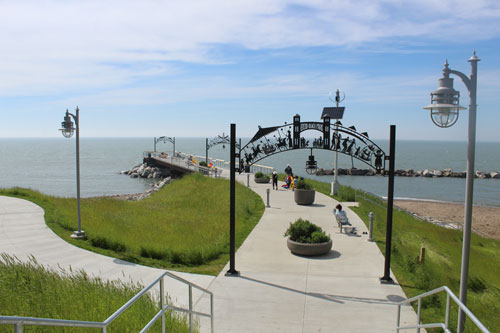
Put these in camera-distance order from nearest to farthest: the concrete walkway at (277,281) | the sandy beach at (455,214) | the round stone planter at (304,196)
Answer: the concrete walkway at (277,281) < the round stone planter at (304,196) < the sandy beach at (455,214)

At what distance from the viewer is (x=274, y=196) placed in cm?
2325

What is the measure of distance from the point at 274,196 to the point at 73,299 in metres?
18.0

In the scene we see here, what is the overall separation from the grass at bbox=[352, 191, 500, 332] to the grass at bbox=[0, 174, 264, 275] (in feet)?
16.2

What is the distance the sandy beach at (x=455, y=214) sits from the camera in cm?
2697

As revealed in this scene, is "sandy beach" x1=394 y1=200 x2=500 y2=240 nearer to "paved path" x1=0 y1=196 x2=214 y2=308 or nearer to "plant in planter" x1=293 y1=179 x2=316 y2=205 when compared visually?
"plant in planter" x1=293 y1=179 x2=316 y2=205

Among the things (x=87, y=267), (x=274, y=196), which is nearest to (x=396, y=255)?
(x=87, y=267)

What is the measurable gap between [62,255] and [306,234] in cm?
711

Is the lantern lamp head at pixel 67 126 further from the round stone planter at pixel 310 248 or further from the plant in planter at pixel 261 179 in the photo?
the plant in planter at pixel 261 179

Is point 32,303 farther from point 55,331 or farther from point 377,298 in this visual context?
point 377,298

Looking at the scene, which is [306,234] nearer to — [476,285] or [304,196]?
[476,285]

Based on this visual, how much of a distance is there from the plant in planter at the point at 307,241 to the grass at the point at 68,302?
5.65 metres

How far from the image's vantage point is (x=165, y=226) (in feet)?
47.0

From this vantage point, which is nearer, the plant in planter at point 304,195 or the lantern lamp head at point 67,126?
the lantern lamp head at point 67,126

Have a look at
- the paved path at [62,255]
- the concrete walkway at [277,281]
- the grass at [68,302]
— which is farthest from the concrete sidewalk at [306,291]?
the grass at [68,302]
